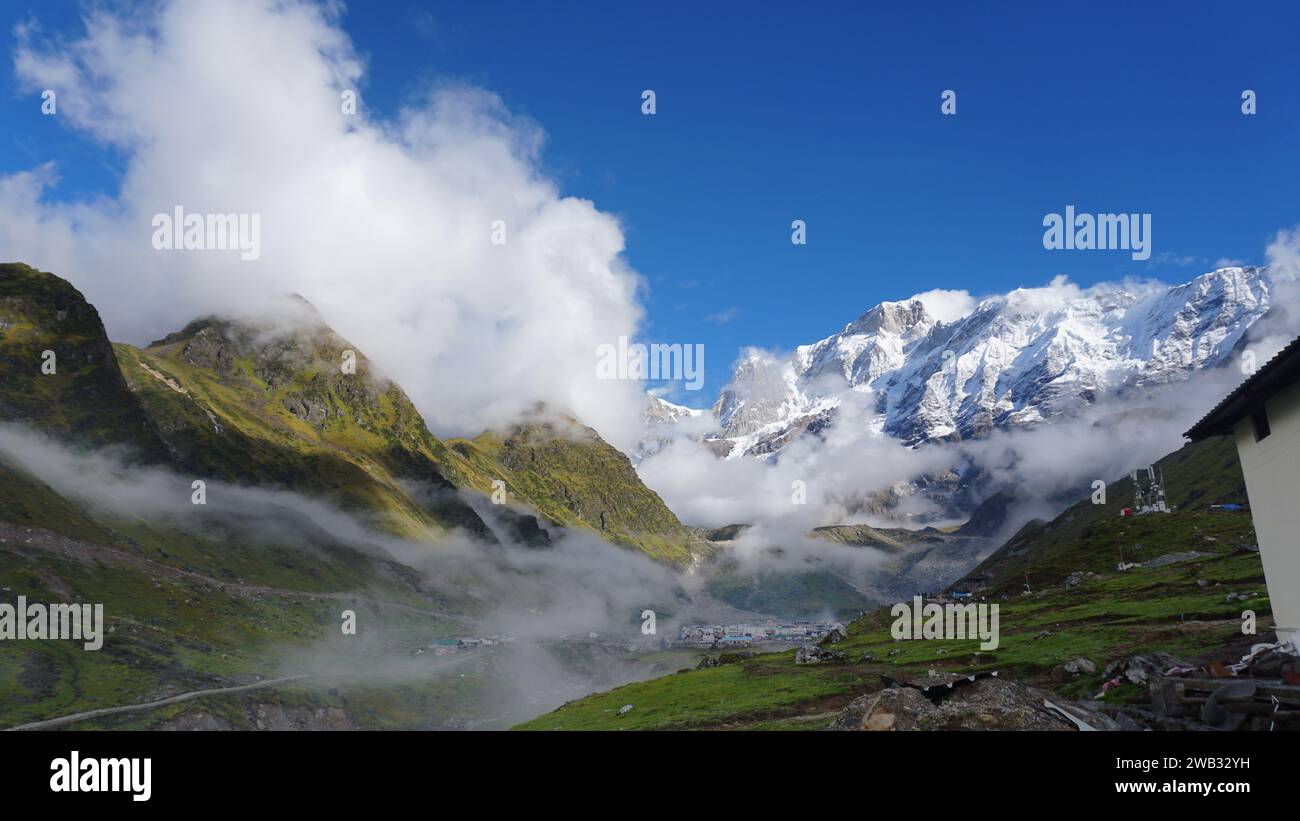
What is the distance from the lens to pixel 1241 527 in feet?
424

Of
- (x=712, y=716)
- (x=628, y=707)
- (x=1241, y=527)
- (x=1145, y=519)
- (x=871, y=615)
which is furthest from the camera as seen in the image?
(x=1145, y=519)

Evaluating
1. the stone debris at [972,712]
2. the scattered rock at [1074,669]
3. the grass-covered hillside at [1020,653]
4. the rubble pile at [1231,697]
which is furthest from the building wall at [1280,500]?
the scattered rock at [1074,669]

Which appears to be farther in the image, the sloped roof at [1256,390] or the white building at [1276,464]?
the white building at [1276,464]

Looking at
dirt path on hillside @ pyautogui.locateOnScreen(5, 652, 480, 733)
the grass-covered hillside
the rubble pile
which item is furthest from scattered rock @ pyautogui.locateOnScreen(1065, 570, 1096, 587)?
dirt path on hillside @ pyautogui.locateOnScreen(5, 652, 480, 733)

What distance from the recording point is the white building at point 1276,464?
30.1m

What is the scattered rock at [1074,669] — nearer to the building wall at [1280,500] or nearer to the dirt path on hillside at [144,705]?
the building wall at [1280,500]

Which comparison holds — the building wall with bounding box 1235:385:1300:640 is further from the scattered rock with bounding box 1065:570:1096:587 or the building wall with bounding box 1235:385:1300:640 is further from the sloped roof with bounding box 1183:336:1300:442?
the scattered rock with bounding box 1065:570:1096:587

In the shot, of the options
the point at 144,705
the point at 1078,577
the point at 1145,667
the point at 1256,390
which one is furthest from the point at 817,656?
the point at 144,705

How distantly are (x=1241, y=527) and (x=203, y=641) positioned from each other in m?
238

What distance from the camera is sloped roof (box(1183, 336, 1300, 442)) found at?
28562 mm
